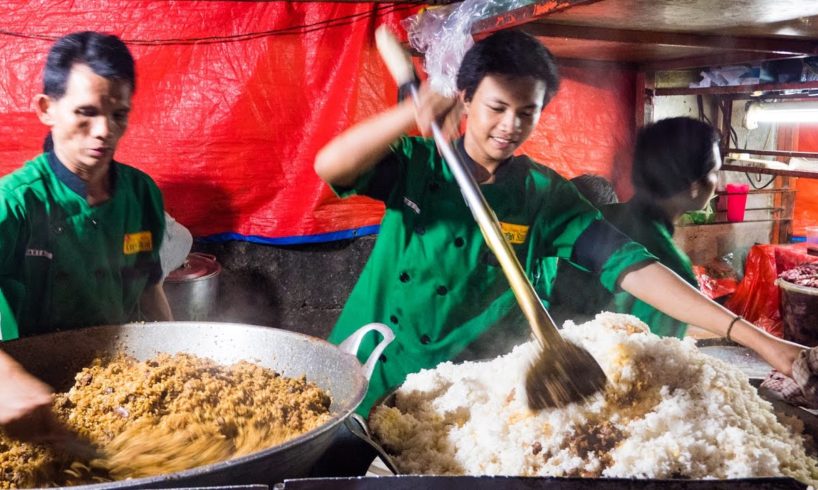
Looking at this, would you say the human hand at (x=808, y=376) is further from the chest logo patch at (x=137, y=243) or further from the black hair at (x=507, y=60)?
the chest logo patch at (x=137, y=243)

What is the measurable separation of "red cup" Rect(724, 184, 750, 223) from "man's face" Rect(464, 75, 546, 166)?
675mm

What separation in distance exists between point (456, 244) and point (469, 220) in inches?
3.4

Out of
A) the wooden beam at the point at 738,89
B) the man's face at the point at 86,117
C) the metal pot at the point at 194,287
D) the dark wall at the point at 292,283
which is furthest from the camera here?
the dark wall at the point at 292,283

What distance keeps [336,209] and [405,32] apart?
0.87 m

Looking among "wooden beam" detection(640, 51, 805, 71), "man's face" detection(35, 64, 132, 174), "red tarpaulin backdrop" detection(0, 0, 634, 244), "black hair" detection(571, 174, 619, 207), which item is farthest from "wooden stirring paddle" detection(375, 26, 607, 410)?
"red tarpaulin backdrop" detection(0, 0, 634, 244)

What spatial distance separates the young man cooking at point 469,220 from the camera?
70.1 inches

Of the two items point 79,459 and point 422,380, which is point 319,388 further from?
point 79,459

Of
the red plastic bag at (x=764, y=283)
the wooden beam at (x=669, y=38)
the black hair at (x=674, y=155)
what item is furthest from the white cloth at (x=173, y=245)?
the red plastic bag at (x=764, y=283)

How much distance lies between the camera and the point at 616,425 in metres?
1.05

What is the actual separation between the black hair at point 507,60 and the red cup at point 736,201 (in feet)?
2.19

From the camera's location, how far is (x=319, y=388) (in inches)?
46.8

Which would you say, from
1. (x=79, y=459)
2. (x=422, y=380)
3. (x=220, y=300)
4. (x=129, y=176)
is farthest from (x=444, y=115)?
(x=220, y=300)

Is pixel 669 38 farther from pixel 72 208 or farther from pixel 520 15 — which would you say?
pixel 72 208

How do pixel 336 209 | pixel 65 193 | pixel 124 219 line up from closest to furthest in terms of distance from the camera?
1. pixel 65 193
2. pixel 124 219
3. pixel 336 209
